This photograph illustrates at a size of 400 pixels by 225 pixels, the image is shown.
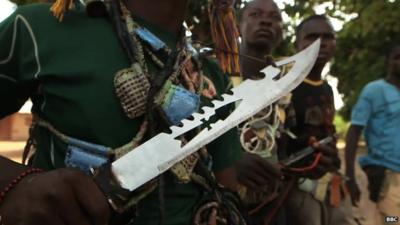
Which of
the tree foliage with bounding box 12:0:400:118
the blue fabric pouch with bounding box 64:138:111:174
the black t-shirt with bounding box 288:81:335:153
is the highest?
the blue fabric pouch with bounding box 64:138:111:174

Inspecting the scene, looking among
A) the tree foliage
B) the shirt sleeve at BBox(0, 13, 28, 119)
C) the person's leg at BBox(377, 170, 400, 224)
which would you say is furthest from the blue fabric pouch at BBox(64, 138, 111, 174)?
the person's leg at BBox(377, 170, 400, 224)

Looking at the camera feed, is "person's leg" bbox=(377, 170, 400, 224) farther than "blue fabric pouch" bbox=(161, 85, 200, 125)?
Yes

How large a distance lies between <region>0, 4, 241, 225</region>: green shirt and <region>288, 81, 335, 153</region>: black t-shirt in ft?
8.38

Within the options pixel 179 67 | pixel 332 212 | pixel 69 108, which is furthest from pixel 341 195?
pixel 69 108

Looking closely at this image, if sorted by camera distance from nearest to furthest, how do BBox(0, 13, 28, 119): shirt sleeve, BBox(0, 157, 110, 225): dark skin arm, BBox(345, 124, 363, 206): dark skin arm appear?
BBox(0, 157, 110, 225): dark skin arm, BBox(0, 13, 28, 119): shirt sleeve, BBox(345, 124, 363, 206): dark skin arm

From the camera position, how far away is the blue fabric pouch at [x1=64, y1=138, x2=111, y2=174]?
4.86 ft

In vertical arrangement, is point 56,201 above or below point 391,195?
above

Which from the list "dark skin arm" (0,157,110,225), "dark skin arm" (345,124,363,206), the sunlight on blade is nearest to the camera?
"dark skin arm" (0,157,110,225)

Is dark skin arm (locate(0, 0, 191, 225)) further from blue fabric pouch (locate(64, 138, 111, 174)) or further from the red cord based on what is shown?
blue fabric pouch (locate(64, 138, 111, 174))

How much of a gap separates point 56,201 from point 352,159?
4070 mm

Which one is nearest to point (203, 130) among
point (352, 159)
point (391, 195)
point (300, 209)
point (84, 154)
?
point (84, 154)

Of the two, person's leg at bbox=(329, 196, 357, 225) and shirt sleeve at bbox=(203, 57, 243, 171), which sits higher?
shirt sleeve at bbox=(203, 57, 243, 171)

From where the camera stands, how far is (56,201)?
3.80 ft

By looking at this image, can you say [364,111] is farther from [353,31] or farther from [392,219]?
[353,31]
